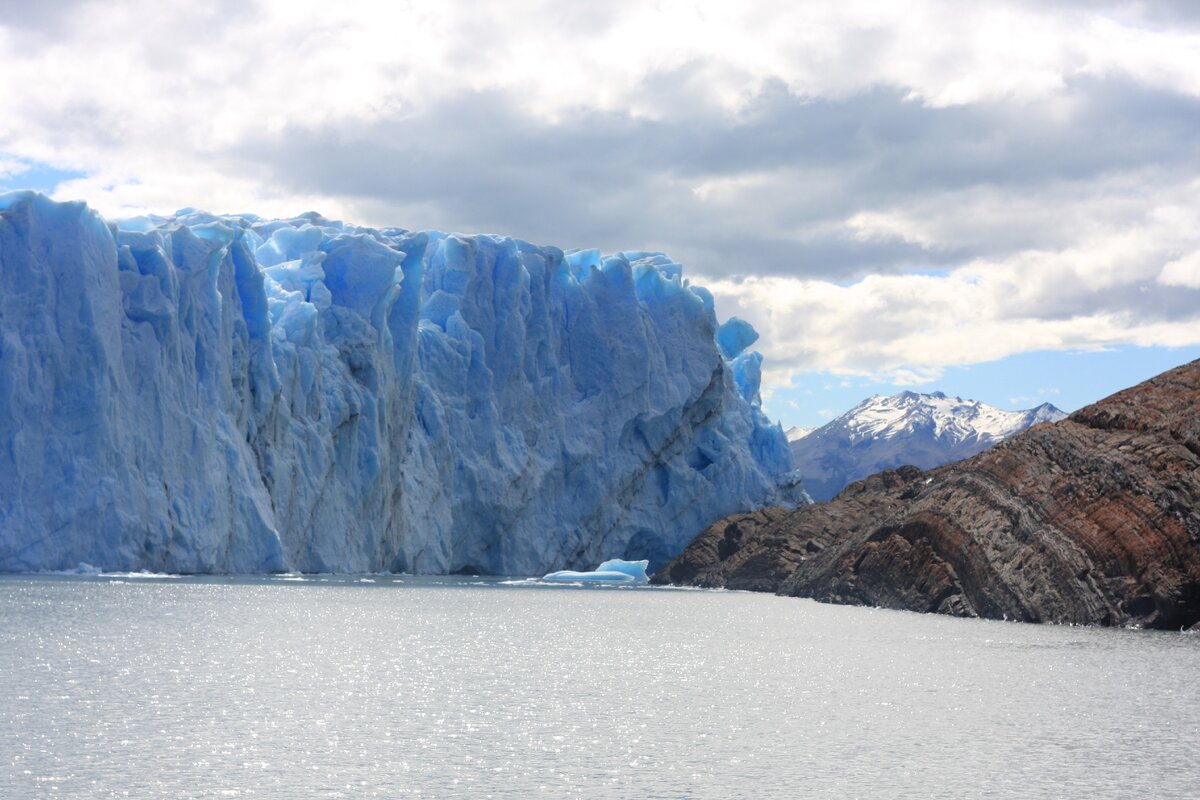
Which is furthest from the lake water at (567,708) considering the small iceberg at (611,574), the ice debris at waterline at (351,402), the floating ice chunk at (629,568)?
the floating ice chunk at (629,568)

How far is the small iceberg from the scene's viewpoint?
63.9 metres

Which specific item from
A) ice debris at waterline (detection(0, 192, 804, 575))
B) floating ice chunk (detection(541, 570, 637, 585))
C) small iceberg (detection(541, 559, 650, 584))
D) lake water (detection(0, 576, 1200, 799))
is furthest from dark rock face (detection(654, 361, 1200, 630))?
ice debris at waterline (detection(0, 192, 804, 575))

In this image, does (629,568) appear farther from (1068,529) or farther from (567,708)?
(567,708)

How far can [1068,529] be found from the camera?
123 ft

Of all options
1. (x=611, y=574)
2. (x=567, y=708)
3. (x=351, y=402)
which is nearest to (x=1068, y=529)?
(x=567, y=708)

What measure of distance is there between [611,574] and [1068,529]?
30.3 m

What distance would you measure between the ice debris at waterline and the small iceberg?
170 centimetres

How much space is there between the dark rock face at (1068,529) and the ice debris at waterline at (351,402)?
61.5ft

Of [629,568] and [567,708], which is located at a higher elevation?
[629,568]

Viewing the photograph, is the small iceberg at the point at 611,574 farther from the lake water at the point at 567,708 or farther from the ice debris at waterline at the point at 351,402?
the lake water at the point at 567,708

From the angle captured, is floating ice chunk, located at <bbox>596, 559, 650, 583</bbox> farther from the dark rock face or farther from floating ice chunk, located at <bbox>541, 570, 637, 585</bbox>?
the dark rock face

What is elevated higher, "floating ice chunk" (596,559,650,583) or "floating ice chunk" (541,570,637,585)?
"floating ice chunk" (596,559,650,583)

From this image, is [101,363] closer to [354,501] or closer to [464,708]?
[354,501]

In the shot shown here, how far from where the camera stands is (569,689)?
2259 cm
